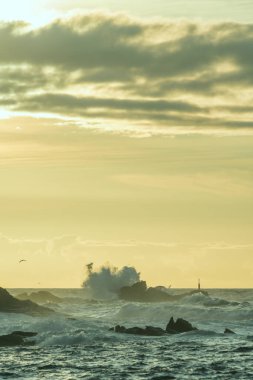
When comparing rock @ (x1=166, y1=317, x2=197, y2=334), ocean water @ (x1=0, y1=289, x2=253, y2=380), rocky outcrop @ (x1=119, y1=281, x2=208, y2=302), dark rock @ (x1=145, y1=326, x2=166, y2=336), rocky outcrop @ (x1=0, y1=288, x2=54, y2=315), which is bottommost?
ocean water @ (x1=0, y1=289, x2=253, y2=380)

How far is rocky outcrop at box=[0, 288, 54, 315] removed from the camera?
105 meters

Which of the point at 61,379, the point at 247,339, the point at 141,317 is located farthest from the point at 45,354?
the point at 141,317

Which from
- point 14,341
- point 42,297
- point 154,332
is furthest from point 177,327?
point 42,297

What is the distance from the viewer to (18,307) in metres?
107

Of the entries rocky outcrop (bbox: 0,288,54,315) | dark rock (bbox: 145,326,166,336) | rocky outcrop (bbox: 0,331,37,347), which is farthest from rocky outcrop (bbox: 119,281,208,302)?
rocky outcrop (bbox: 0,331,37,347)

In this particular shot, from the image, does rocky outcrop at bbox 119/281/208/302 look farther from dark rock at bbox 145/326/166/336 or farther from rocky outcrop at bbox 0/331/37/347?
rocky outcrop at bbox 0/331/37/347

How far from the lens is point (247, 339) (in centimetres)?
6956

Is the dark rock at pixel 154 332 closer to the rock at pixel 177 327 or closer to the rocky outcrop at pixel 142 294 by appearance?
the rock at pixel 177 327

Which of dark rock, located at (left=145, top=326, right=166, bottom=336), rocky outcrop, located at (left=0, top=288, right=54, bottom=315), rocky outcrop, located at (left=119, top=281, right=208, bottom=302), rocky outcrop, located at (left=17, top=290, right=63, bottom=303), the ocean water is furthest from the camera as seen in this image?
rocky outcrop, located at (left=119, top=281, right=208, bottom=302)

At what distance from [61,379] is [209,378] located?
7327 mm

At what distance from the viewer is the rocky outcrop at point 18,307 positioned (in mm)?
105019

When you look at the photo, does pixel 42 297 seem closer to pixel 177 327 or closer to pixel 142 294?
pixel 142 294

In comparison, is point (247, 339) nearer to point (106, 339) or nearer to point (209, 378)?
point (106, 339)

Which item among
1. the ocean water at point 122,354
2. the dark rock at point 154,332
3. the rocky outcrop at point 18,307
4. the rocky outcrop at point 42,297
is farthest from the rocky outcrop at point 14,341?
the rocky outcrop at point 42,297
